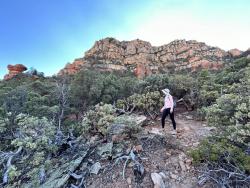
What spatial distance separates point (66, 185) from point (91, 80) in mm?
7274

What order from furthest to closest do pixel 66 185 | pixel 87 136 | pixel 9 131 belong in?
pixel 9 131
pixel 87 136
pixel 66 185

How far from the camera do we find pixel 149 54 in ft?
176

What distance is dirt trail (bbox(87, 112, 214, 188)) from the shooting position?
489cm

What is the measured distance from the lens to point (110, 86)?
11922 millimetres

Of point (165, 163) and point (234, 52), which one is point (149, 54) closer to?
point (234, 52)

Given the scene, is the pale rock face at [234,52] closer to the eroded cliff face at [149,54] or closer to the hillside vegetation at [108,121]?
the eroded cliff face at [149,54]

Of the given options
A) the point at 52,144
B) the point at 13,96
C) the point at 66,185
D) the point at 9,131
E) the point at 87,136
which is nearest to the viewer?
the point at 66,185

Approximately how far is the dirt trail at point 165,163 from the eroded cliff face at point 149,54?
3520 centimetres

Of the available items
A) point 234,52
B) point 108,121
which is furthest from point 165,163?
point 234,52

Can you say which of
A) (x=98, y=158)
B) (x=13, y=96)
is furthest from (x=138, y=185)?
(x=13, y=96)

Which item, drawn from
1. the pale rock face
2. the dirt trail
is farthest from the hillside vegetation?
the pale rock face

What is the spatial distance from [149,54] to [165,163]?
4976 centimetres

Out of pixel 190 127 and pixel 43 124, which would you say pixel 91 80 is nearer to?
pixel 43 124

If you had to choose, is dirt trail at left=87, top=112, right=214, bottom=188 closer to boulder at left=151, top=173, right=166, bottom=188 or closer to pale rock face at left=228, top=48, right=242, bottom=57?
boulder at left=151, top=173, right=166, bottom=188
